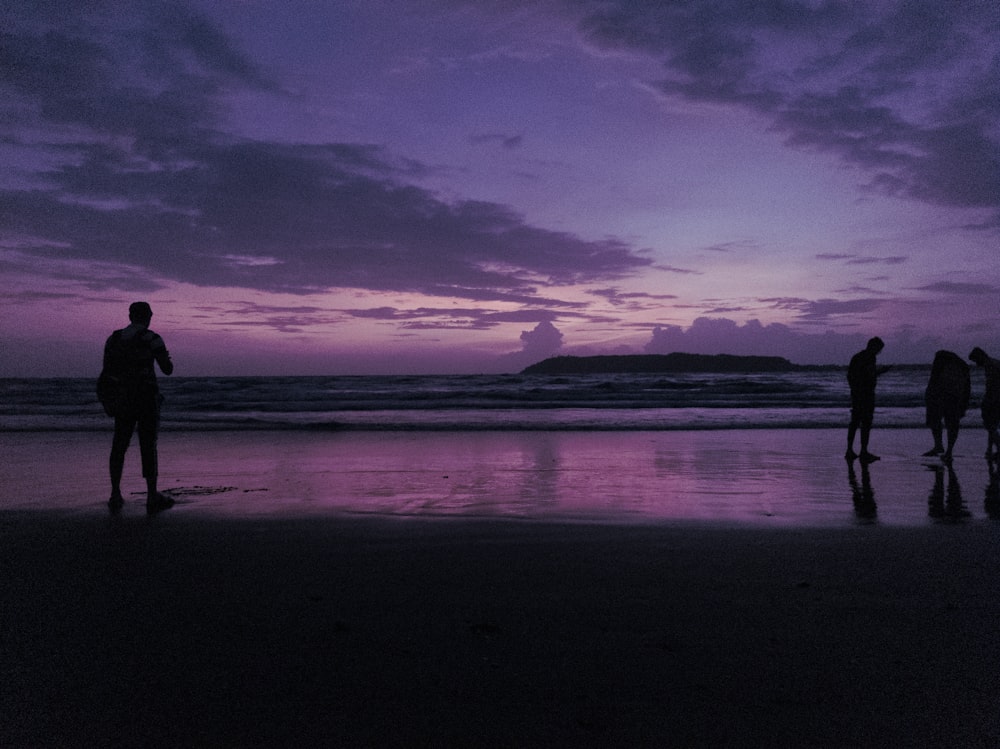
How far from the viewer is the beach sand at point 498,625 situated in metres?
2.50

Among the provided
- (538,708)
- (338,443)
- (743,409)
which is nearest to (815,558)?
(538,708)

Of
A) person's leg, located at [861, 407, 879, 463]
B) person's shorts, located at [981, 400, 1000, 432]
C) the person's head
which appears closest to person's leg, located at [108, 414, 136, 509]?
the person's head

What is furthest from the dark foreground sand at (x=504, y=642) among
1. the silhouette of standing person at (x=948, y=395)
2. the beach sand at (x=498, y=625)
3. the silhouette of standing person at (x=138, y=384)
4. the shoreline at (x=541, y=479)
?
the silhouette of standing person at (x=948, y=395)

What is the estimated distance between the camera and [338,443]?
13281 millimetres

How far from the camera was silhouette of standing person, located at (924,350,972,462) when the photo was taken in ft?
33.1

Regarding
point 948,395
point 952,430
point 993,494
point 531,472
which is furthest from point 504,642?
point 948,395

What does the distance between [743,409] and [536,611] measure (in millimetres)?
21711

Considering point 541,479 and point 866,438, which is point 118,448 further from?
point 866,438

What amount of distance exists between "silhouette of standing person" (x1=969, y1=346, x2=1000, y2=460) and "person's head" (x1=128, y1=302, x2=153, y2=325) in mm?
11718

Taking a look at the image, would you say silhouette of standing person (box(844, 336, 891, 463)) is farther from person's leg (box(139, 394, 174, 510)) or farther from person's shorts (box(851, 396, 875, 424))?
person's leg (box(139, 394, 174, 510))

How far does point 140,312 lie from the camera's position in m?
6.64

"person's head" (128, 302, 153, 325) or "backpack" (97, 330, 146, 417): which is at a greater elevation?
"person's head" (128, 302, 153, 325)

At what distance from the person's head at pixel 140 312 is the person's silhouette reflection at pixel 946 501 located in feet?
26.8

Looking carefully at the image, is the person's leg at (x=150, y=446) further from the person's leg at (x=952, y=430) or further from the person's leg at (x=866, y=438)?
the person's leg at (x=952, y=430)
